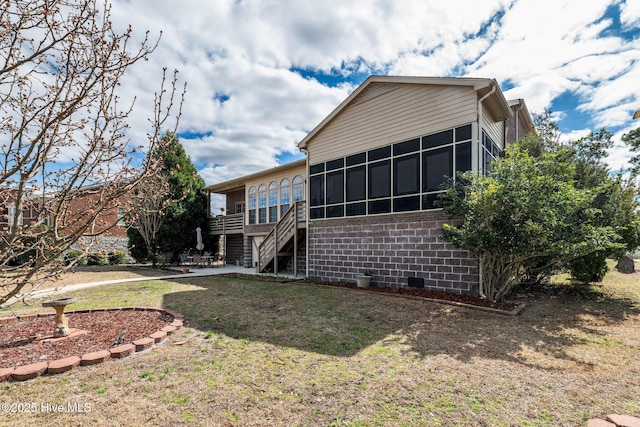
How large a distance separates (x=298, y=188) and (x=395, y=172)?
6.34 metres

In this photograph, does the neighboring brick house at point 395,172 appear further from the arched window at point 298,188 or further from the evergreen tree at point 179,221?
the evergreen tree at point 179,221

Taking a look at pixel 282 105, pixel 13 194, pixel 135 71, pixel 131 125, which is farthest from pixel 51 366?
pixel 282 105

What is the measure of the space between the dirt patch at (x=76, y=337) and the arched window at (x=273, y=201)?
10339 mm

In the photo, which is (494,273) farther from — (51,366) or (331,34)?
(51,366)

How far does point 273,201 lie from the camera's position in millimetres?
16781

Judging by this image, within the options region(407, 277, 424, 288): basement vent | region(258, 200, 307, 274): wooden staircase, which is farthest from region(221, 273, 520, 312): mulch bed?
region(258, 200, 307, 274): wooden staircase

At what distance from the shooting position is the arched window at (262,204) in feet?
56.6

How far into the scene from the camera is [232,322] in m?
6.06

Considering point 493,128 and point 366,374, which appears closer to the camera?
point 366,374

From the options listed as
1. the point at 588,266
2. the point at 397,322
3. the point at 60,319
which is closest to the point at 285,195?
the point at 397,322

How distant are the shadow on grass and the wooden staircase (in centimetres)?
443

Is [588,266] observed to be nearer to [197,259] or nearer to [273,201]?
[273,201]

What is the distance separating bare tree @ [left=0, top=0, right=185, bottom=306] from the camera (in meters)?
2.48

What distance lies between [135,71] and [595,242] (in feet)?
28.4
